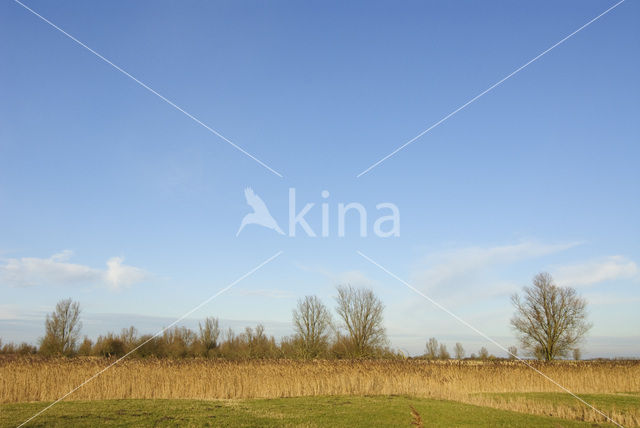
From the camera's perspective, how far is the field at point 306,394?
12758 mm

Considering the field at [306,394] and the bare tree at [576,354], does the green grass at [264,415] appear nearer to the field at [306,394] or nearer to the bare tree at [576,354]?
the field at [306,394]

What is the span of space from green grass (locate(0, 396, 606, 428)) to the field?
0.10 ft

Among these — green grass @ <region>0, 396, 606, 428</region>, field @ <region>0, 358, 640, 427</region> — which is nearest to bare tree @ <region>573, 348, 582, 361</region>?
field @ <region>0, 358, 640, 427</region>

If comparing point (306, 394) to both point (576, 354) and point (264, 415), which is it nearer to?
point (264, 415)

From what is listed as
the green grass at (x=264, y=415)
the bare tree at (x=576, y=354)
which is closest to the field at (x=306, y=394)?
the green grass at (x=264, y=415)

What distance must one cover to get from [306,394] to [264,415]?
22.9ft

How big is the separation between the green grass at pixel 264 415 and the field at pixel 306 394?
30 mm

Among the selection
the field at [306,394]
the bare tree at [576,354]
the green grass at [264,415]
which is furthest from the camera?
the bare tree at [576,354]

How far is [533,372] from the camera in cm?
2544

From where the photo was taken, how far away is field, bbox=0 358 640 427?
12758mm

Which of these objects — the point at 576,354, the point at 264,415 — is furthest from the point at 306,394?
the point at 576,354

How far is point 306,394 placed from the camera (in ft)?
65.5

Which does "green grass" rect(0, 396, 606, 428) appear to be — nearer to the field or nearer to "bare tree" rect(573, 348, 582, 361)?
the field

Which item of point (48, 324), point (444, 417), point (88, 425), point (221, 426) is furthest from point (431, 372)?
point (48, 324)
